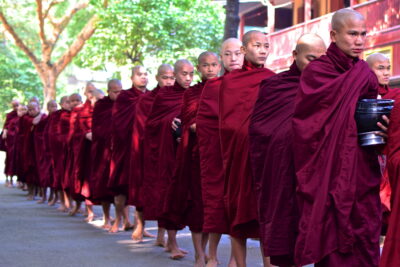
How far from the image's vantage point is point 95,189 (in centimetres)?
988

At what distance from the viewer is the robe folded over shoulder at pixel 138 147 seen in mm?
8539

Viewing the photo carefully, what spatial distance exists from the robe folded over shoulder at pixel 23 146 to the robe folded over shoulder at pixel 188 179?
323 inches

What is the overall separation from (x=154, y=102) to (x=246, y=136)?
8.62 ft

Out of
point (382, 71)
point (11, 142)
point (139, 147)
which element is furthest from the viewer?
point (11, 142)

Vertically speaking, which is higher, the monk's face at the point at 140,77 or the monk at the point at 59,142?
the monk's face at the point at 140,77

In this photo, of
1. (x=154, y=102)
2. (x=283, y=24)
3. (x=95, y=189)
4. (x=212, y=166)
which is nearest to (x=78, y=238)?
(x=95, y=189)

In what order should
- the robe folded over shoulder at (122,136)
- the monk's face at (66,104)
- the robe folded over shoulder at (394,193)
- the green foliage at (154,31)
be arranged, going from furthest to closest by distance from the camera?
the green foliage at (154,31)
the monk's face at (66,104)
the robe folded over shoulder at (122,136)
the robe folded over shoulder at (394,193)

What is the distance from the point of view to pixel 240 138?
18.2ft

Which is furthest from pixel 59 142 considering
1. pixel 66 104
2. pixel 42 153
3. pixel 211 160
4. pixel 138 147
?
pixel 211 160

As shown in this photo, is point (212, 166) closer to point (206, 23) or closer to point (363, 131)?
point (363, 131)

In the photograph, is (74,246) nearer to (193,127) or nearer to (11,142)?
(193,127)

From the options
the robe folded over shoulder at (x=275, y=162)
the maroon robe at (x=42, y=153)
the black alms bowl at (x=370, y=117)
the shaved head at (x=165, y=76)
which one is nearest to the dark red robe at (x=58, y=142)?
the maroon robe at (x=42, y=153)

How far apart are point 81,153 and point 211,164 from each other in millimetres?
5229

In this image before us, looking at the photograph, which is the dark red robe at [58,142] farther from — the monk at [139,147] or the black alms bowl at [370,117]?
the black alms bowl at [370,117]
